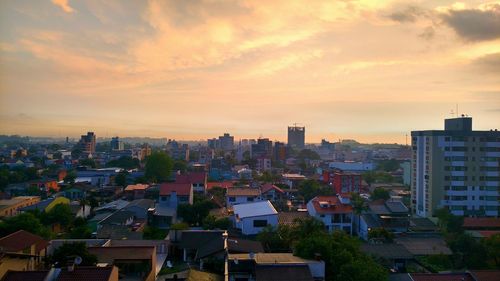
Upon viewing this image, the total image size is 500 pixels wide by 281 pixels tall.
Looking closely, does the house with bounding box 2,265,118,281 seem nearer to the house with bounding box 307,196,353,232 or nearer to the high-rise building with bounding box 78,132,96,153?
the house with bounding box 307,196,353,232

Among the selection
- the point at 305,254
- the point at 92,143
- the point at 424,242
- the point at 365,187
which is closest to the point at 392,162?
the point at 365,187

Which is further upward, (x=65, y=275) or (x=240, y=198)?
(x=65, y=275)

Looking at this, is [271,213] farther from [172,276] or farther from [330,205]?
[172,276]

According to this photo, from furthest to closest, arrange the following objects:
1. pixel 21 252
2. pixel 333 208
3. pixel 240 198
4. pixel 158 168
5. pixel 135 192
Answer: pixel 158 168, pixel 135 192, pixel 240 198, pixel 333 208, pixel 21 252

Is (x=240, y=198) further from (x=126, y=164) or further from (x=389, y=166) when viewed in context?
(x=389, y=166)

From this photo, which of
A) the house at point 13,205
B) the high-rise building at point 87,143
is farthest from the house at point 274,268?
the high-rise building at point 87,143

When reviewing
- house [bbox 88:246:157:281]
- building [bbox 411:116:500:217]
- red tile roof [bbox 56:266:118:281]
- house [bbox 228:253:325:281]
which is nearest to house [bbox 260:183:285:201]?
building [bbox 411:116:500:217]

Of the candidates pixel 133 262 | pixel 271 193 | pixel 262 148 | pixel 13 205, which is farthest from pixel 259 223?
pixel 262 148

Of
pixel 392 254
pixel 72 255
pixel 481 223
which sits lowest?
pixel 392 254
